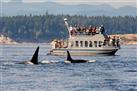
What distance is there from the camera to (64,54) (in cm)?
12244

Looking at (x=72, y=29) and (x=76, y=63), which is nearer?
(x=76, y=63)

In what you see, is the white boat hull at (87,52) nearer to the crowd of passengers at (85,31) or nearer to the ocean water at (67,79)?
the crowd of passengers at (85,31)

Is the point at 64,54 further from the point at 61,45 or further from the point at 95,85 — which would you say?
the point at 95,85

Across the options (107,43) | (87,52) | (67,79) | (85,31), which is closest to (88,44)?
(87,52)

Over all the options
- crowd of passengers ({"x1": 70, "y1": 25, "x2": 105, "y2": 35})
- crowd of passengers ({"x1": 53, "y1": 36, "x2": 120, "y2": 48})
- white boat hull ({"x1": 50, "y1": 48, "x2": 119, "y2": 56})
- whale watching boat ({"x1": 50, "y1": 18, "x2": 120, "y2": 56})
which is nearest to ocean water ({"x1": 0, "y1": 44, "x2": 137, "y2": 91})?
white boat hull ({"x1": 50, "y1": 48, "x2": 119, "y2": 56})

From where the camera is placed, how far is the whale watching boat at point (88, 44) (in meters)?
123

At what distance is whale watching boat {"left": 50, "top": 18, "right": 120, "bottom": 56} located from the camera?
4825 inches

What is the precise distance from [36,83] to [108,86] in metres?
6.04

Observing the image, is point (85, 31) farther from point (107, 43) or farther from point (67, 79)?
point (67, 79)

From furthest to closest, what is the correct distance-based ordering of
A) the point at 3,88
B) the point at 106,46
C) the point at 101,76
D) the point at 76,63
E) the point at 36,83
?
the point at 106,46, the point at 76,63, the point at 101,76, the point at 36,83, the point at 3,88

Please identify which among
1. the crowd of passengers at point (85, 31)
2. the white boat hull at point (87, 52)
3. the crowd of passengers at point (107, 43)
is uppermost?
the crowd of passengers at point (85, 31)

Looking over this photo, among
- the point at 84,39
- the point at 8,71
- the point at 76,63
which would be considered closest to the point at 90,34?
the point at 84,39

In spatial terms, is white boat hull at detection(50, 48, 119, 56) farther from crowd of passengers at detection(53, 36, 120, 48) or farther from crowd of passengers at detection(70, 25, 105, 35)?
crowd of passengers at detection(70, 25, 105, 35)

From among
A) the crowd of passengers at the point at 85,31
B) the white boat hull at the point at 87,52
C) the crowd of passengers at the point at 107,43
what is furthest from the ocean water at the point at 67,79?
the crowd of passengers at the point at 107,43
